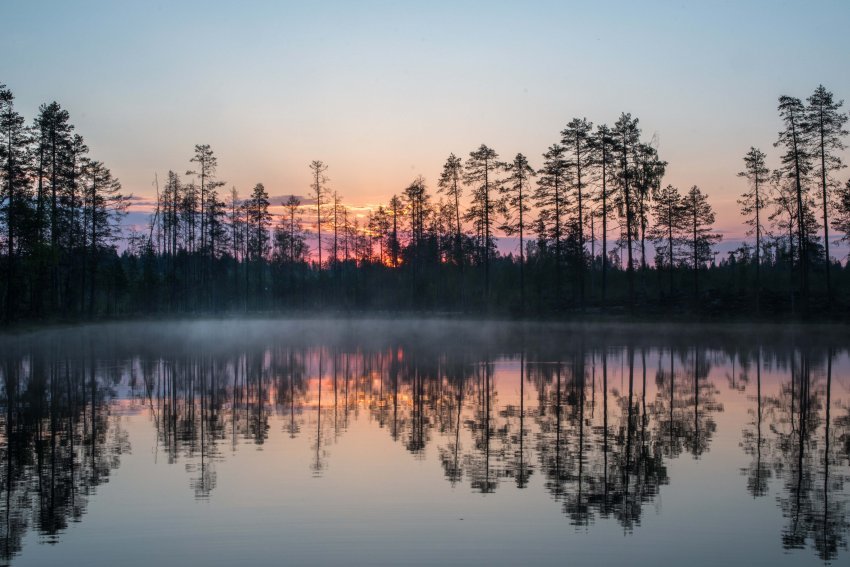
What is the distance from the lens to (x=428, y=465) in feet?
42.1

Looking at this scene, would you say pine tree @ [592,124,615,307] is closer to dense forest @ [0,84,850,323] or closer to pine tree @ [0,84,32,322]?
dense forest @ [0,84,850,323]

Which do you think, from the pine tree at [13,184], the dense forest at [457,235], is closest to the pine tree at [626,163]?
the dense forest at [457,235]

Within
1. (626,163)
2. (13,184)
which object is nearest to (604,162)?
(626,163)

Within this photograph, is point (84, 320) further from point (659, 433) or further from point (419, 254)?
point (659, 433)

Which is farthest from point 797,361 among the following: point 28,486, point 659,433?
point 28,486

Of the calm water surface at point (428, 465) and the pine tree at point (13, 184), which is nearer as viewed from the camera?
the calm water surface at point (428, 465)

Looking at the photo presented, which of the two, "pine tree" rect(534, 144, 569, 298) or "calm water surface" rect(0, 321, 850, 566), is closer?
"calm water surface" rect(0, 321, 850, 566)

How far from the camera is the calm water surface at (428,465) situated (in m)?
8.87

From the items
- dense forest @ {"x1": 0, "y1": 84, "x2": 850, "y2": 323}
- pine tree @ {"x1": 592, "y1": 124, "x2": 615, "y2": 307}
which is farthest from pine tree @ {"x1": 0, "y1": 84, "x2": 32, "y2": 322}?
pine tree @ {"x1": 592, "y1": 124, "x2": 615, "y2": 307}

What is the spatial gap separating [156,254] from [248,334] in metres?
59.5

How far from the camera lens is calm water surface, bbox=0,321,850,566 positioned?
8867mm

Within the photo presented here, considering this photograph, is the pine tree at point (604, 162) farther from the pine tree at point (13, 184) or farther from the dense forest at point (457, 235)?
the pine tree at point (13, 184)

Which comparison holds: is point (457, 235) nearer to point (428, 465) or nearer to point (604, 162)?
point (604, 162)

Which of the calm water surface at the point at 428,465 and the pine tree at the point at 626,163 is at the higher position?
the pine tree at the point at 626,163
